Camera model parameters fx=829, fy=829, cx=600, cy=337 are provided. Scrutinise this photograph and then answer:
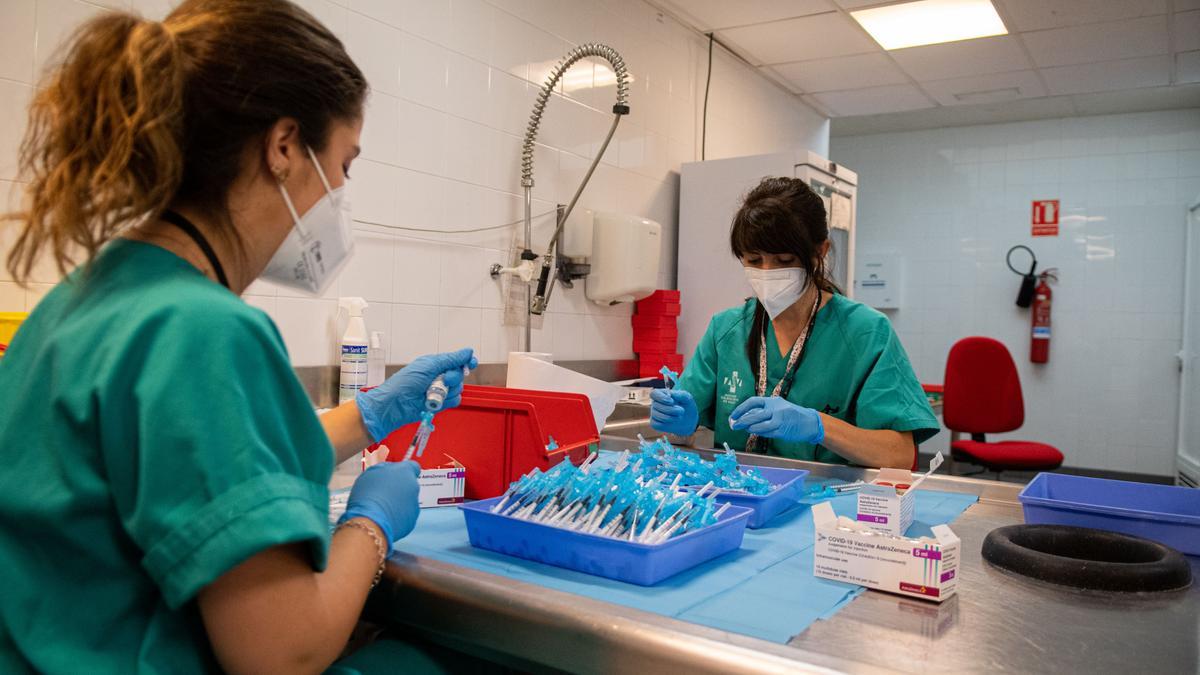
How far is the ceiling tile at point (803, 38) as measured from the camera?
3.91m

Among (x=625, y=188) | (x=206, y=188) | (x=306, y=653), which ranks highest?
(x=625, y=188)

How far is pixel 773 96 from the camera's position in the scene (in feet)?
16.0

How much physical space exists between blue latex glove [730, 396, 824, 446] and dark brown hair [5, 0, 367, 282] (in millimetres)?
1171

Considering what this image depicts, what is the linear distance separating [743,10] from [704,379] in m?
2.22

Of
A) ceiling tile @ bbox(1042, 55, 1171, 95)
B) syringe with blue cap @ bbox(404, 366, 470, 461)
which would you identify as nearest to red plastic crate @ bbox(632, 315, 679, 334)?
syringe with blue cap @ bbox(404, 366, 470, 461)

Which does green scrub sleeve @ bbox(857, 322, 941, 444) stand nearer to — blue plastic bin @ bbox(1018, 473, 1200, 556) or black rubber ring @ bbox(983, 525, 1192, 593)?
blue plastic bin @ bbox(1018, 473, 1200, 556)

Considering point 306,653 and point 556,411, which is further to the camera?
point 556,411

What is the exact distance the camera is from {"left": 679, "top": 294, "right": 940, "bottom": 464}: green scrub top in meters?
1.98

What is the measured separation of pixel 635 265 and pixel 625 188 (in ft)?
1.57

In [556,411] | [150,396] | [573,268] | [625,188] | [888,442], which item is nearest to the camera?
[150,396]

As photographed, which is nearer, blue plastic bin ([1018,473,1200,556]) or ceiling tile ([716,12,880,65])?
blue plastic bin ([1018,473,1200,556])

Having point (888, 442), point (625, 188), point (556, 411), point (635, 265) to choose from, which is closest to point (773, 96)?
point (625, 188)

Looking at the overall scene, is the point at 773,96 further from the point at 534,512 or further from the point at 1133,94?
the point at 534,512

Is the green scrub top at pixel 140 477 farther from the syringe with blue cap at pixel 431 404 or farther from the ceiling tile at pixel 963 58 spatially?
the ceiling tile at pixel 963 58
